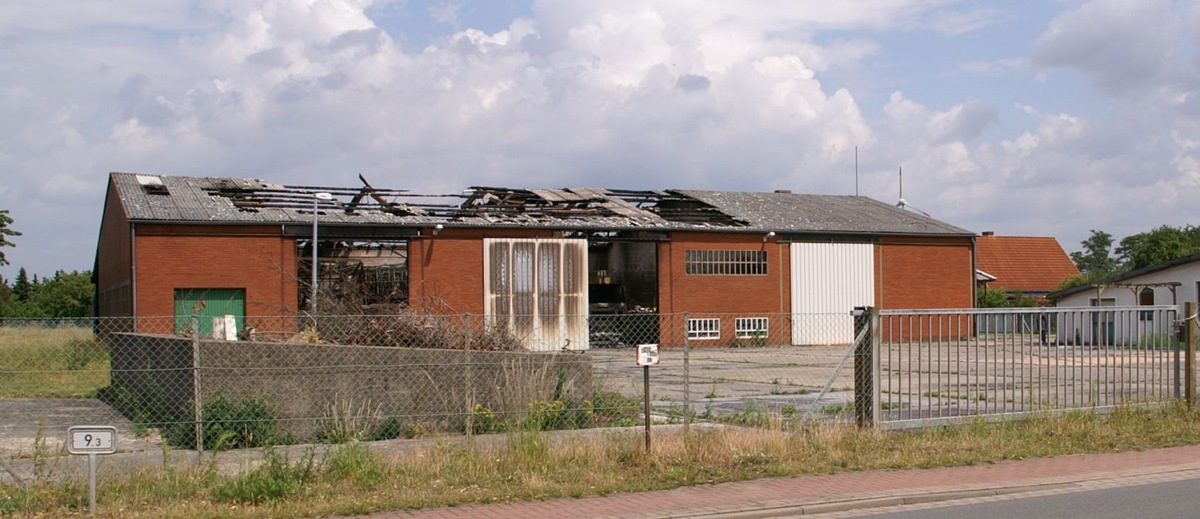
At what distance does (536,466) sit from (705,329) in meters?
31.5

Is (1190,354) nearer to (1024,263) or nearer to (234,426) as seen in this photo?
(234,426)

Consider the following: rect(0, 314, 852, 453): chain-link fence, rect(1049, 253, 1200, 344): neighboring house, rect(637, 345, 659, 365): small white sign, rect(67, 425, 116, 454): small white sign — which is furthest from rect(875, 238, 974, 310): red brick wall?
rect(67, 425, 116, 454): small white sign

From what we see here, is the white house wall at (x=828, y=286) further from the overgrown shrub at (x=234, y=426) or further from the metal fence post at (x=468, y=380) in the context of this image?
the overgrown shrub at (x=234, y=426)

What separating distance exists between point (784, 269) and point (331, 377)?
3185 cm

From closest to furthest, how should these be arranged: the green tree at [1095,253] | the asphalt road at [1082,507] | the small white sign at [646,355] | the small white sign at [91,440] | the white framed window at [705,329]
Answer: the small white sign at [91,440] → the asphalt road at [1082,507] → the small white sign at [646,355] → the white framed window at [705,329] → the green tree at [1095,253]

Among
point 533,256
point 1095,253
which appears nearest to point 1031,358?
point 533,256

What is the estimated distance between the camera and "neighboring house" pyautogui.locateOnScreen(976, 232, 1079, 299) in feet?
252

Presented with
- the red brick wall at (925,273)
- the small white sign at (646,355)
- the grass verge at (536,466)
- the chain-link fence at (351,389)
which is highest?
the red brick wall at (925,273)

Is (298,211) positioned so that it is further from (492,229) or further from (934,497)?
(934,497)

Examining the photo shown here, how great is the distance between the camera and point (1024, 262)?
261 feet

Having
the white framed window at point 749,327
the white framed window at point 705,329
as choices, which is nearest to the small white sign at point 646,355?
the white framed window at point 705,329

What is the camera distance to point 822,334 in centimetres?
4616

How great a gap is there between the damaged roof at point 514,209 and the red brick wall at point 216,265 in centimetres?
50

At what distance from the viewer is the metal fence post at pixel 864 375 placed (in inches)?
599
